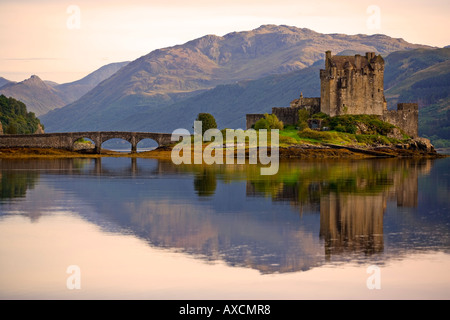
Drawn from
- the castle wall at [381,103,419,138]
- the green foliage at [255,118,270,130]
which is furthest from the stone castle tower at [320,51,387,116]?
the green foliage at [255,118,270,130]

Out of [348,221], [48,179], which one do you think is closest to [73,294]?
[348,221]

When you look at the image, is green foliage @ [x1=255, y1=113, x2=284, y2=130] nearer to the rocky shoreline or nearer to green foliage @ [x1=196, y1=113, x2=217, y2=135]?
the rocky shoreline

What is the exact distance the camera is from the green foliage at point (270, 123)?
112125 mm

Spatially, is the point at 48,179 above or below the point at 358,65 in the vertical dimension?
below

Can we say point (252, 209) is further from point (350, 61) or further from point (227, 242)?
point (350, 61)

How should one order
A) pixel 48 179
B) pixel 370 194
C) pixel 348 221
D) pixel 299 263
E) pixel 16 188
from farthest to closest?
pixel 48 179, pixel 16 188, pixel 370 194, pixel 348 221, pixel 299 263

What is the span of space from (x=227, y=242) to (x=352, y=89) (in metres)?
83.2

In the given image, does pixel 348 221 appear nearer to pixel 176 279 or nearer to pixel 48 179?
Answer: pixel 176 279

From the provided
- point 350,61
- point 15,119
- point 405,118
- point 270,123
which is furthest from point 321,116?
point 15,119

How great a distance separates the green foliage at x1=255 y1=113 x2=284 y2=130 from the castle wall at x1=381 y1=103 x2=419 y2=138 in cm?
1650

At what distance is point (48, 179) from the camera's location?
6462cm

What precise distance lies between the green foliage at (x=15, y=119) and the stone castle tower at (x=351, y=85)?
63899mm

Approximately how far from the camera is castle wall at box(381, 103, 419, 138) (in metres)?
117
